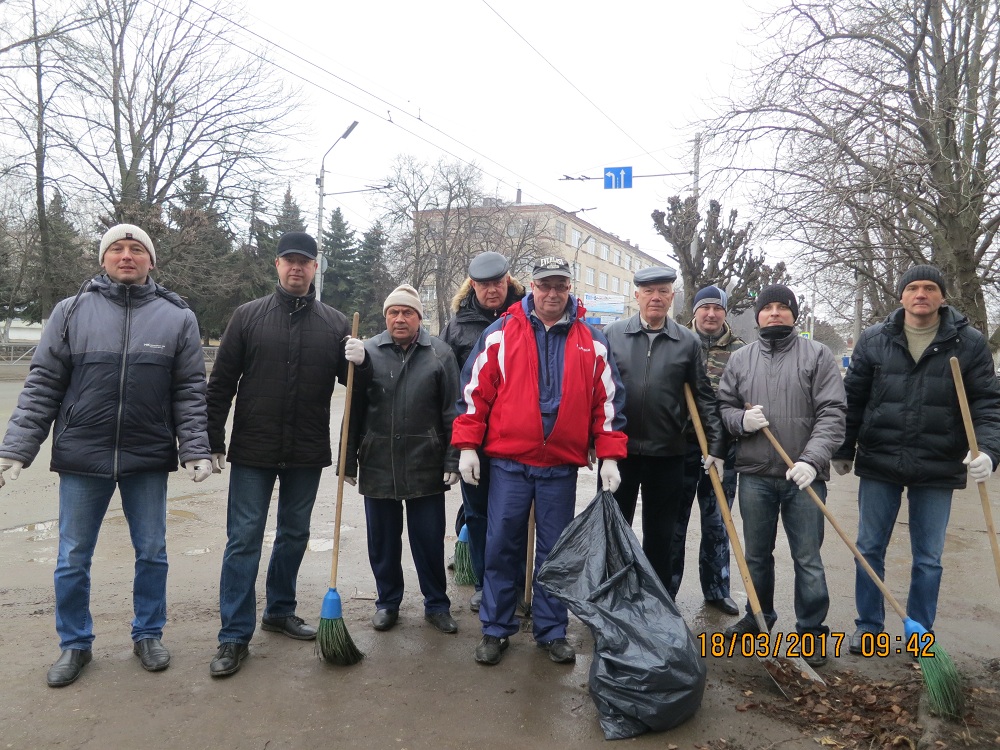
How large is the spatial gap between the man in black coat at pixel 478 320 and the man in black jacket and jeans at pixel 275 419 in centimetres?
90

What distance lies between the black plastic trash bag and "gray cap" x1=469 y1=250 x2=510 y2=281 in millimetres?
1679

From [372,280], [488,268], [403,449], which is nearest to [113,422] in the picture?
[403,449]

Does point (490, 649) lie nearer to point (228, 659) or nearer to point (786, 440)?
point (228, 659)

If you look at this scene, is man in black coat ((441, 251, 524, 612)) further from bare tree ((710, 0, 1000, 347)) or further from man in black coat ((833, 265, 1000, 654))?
bare tree ((710, 0, 1000, 347))

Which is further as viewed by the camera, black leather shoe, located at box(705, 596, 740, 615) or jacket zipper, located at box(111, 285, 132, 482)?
black leather shoe, located at box(705, 596, 740, 615)

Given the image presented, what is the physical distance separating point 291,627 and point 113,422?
54.7 inches

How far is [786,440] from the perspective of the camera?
3.60 meters

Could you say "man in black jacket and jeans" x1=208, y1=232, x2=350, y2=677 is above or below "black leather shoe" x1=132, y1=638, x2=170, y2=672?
above

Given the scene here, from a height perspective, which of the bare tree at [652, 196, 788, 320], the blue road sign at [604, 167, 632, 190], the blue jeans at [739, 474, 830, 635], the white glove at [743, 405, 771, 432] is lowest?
the blue jeans at [739, 474, 830, 635]

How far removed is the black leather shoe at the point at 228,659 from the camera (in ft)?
10.6

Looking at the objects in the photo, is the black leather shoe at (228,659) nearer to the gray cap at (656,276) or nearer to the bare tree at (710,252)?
the gray cap at (656,276)

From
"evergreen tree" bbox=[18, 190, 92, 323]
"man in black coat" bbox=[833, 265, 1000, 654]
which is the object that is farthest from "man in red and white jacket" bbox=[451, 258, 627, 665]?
"evergreen tree" bbox=[18, 190, 92, 323]

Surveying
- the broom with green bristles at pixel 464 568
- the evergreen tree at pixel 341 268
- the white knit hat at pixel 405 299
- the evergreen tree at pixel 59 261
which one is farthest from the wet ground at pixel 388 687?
the evergreen tree at pixel 341 268

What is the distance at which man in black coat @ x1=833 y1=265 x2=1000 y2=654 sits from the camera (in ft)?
11.5
